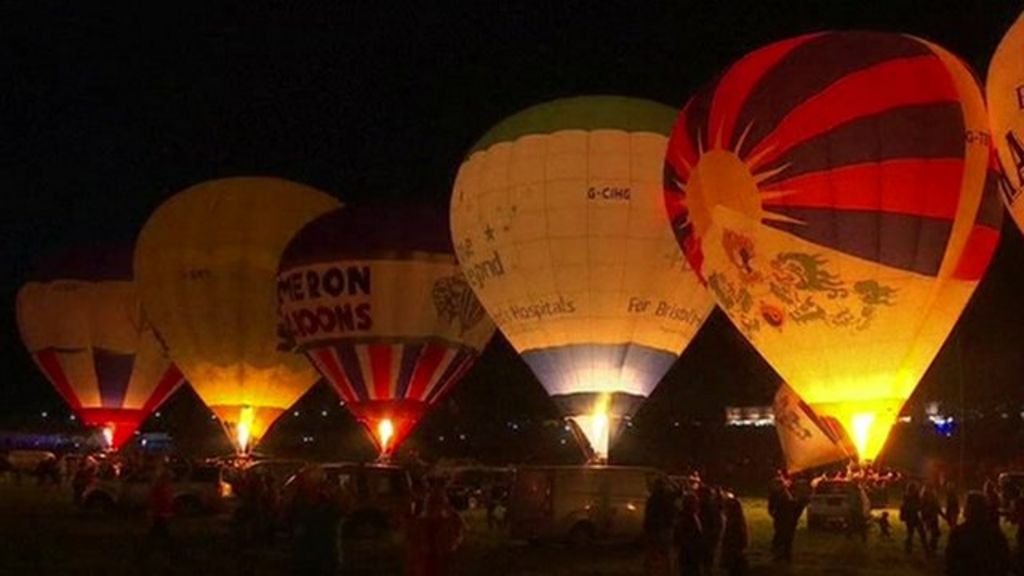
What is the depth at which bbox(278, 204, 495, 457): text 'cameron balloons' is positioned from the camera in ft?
93.0

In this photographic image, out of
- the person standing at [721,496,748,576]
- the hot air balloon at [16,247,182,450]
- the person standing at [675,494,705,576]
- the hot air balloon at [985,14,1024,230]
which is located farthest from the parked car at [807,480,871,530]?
the hot air balloon at [16,247,182,450]

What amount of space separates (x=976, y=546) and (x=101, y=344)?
29903 mm

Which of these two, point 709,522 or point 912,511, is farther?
point 912,511

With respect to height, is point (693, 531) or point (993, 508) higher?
point (993, 508)

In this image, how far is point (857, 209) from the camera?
19.6m

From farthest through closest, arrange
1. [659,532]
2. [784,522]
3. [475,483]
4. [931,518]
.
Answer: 1. [475,483]
2. [931,518]
3. [784,522]
4. [659,532]

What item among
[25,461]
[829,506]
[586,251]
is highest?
[586,251]

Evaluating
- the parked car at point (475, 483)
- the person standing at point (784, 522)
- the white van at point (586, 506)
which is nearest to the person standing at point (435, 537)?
the person standing at point (784, 522)

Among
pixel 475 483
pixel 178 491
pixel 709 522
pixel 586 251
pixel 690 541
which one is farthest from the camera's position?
pixel 475 483

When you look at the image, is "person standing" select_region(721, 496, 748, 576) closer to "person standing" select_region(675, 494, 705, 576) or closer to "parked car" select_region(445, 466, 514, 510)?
"person standing" select_region(675, 494, 705, 576)

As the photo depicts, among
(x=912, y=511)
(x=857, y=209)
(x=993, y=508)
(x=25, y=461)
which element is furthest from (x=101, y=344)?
(x=993, y=508)

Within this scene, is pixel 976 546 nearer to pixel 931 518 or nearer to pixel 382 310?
pixel 931 518

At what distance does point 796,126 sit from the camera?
2006 cm

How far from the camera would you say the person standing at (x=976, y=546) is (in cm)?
826
